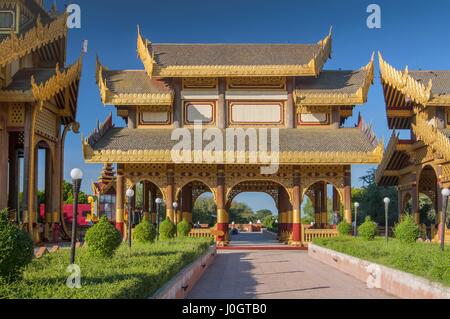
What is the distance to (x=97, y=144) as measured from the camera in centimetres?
2864

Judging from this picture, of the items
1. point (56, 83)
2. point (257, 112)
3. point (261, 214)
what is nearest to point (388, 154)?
point (257, 112)

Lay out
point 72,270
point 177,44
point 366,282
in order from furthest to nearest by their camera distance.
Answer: point 177,44
point 366,282
point 72,270

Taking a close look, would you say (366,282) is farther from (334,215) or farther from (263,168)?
(334,215)

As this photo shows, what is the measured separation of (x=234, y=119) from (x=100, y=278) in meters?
21.6

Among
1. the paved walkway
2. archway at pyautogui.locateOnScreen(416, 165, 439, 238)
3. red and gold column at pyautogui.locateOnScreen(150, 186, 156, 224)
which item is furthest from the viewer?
red and gold column at pyautogui.locateOnScreen(150, 186, 156, 224)

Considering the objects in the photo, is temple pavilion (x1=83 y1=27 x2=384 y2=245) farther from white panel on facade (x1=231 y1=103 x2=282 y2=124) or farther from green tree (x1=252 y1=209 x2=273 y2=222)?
green tree (x1=252 y1=209 x2=273 y2=222)

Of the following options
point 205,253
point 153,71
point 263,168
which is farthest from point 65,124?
point 205,253

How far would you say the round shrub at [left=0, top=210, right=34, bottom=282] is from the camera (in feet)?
26.1

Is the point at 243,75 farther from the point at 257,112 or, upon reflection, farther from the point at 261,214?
the point at 261,214

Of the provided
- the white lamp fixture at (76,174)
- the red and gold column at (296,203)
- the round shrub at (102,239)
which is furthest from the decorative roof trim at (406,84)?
the white lamp fixture at (76,174)

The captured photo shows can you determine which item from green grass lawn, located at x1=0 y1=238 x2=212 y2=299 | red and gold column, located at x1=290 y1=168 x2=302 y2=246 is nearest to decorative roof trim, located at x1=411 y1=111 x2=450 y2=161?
red and gold column, located at x1=290 y1=168 x2=302 y2=246

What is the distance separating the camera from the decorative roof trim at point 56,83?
25062 mm
